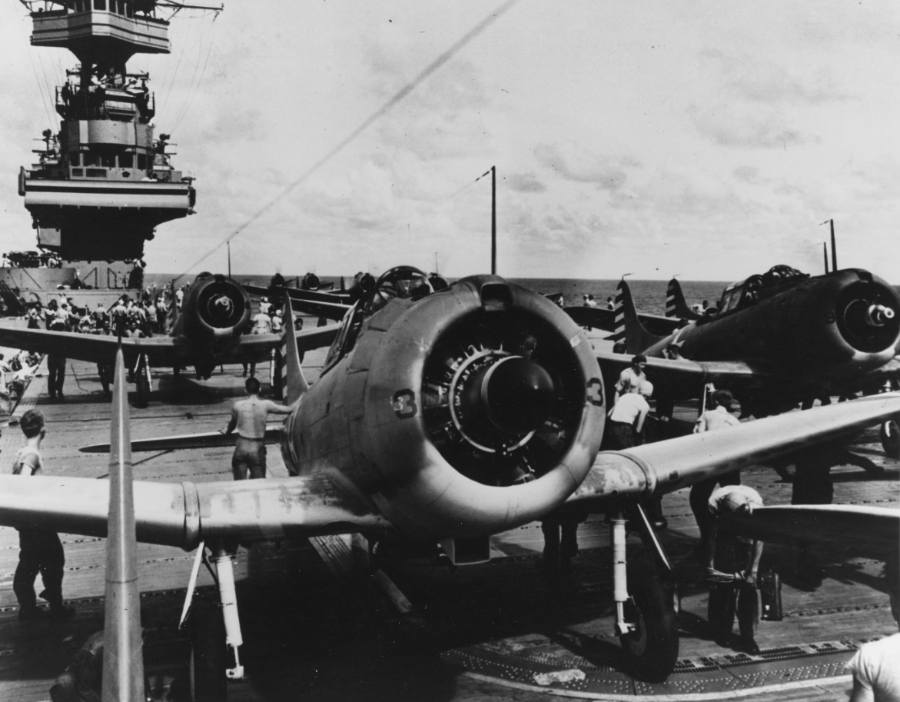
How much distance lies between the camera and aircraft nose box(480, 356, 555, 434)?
10.8 ft

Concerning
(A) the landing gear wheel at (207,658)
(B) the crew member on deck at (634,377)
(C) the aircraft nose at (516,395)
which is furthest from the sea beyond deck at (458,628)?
(B) the crew member on deck at (634,377)

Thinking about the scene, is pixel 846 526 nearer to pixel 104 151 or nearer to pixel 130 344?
pixel 130 344

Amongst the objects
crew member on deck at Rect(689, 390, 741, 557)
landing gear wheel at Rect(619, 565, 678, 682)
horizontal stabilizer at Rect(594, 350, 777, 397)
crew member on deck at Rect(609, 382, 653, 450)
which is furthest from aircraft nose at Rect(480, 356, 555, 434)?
horizontal stabilizer at Rect(594, 350, 777, 397)

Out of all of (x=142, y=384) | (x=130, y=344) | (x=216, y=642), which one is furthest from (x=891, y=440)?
(x=130, y=344)

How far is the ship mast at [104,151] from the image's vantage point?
2964 cm

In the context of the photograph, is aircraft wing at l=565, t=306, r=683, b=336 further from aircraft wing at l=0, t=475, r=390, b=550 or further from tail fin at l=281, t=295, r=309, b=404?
aircraft wing at l=0, t=475, r=390, b=550

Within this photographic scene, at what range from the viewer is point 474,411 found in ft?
11.4

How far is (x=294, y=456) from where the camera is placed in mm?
5535

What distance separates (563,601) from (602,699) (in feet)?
4.51

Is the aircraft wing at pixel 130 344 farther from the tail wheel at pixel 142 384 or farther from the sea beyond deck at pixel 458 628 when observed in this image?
the sea beyond deck at pixel 458 628

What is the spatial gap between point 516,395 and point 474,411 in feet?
0.85

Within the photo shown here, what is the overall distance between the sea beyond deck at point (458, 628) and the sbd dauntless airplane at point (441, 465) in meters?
0.42

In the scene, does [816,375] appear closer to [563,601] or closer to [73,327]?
[563,601]

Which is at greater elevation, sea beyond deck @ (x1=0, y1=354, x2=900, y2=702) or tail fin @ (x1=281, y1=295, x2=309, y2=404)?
tail fin @ (x1=281, y1=295, x2=309, y2=404)
